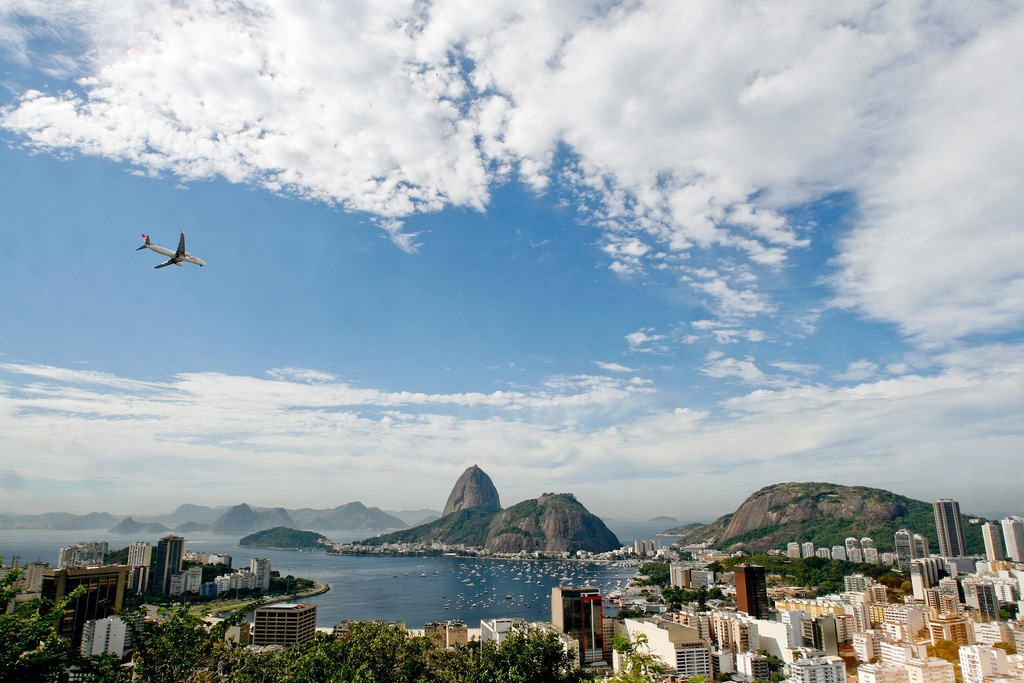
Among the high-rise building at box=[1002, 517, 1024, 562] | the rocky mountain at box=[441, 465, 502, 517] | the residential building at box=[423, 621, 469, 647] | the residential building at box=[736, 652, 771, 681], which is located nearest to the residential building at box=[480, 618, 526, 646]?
the residential building at box=[423, 621, 469, 647]

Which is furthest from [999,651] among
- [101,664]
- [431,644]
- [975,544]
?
[975,544]

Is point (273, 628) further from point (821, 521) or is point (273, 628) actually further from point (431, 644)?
point (821, 521)

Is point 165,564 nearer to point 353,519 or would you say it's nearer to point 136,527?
point 136,527

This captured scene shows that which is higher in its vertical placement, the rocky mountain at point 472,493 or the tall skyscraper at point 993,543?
the rocky mountain at point 472,493

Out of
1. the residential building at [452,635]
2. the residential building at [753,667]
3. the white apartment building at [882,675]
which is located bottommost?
the residential building at [753,667]

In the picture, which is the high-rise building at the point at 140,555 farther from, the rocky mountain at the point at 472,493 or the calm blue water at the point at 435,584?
the rocky mountain at the point at 472,493

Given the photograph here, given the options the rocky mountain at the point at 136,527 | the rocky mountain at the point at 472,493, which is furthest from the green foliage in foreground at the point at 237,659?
the rocky mountain at the point at 136,527

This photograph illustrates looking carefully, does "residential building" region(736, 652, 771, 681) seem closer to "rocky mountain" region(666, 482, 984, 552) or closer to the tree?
the tree
